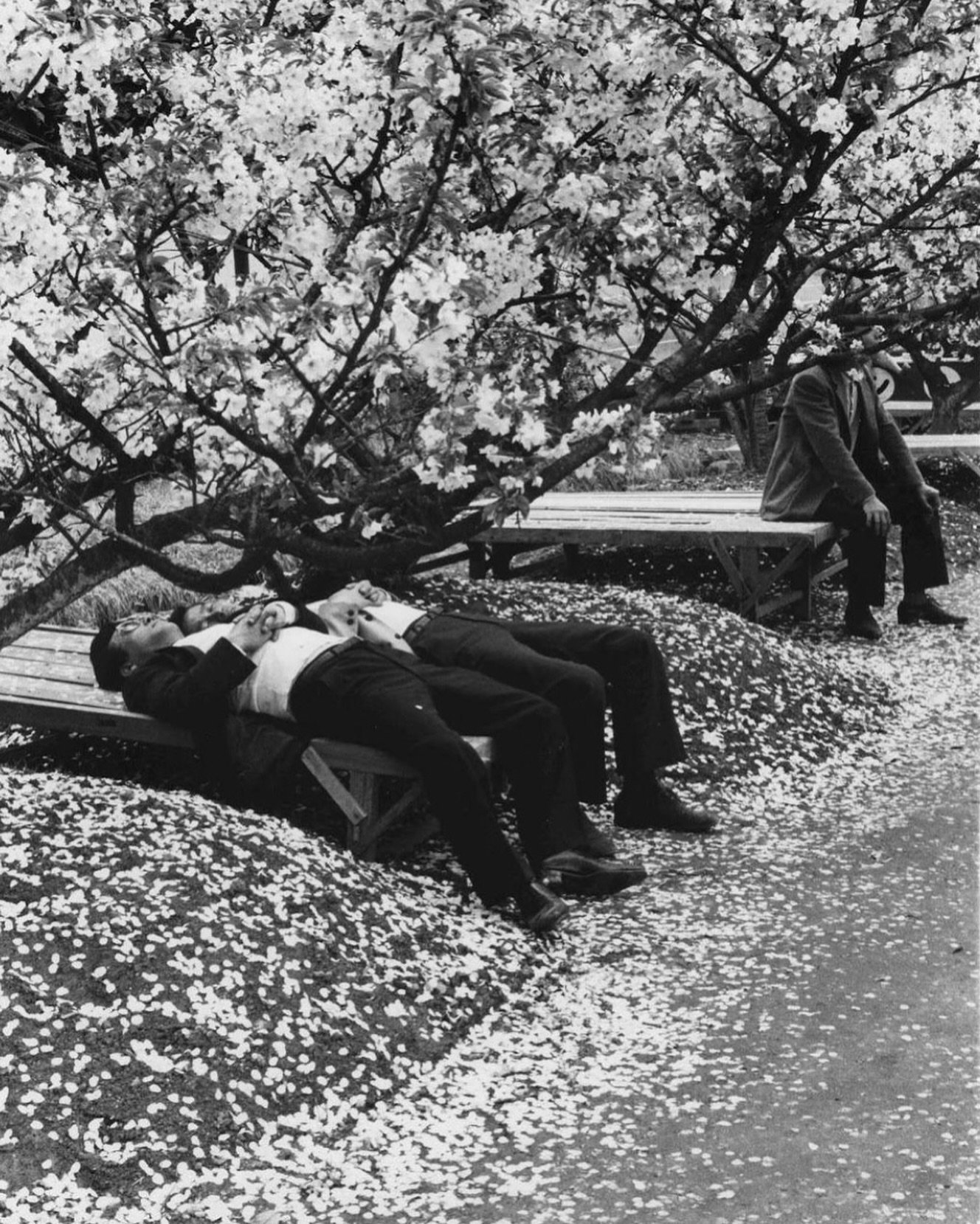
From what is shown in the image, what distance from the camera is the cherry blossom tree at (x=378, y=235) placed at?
414 cm

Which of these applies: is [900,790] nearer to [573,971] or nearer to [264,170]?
[573,971]

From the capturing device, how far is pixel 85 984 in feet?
12.3

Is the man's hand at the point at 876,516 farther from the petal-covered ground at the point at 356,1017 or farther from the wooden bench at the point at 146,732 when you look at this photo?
the wooden bench at the point at 146,732

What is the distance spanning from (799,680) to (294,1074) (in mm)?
3726

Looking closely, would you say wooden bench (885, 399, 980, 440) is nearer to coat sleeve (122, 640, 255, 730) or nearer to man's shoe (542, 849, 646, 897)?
man's shoe (542, 849, 646, 897)

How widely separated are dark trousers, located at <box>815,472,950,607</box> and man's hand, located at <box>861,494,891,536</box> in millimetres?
73

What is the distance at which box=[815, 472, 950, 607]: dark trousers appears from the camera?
8.27 m

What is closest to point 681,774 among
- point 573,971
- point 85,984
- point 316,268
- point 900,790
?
point 900,790

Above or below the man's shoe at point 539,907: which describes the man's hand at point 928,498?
above

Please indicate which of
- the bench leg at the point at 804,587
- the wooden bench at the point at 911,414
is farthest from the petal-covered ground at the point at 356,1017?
the wooden bench at the point at 911,414

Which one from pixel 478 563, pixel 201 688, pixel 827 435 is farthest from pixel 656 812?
pixel 478 563

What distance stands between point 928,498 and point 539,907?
16.1ft

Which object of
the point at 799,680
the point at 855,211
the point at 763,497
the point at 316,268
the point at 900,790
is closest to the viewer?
the point at 316,268

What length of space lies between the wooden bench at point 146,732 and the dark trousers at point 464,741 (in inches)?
2.6
